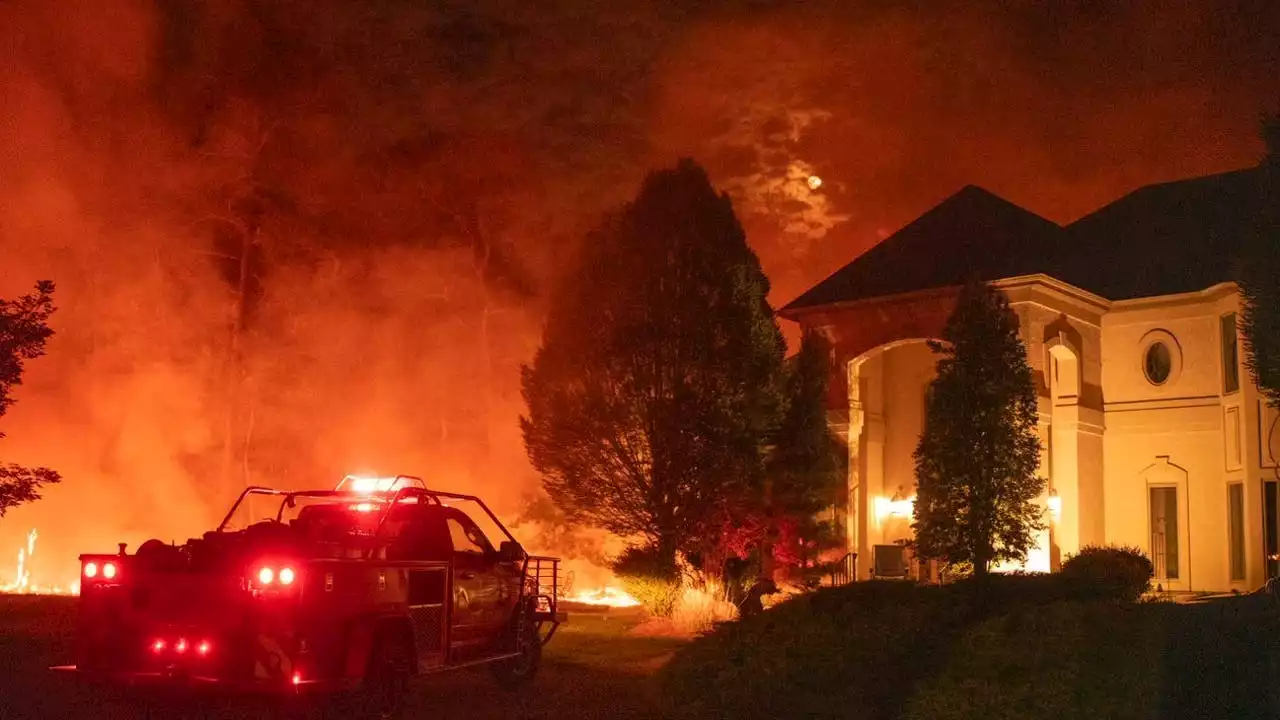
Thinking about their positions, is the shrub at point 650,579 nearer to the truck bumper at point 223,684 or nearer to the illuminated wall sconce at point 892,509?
the truck bumper at point 223,684

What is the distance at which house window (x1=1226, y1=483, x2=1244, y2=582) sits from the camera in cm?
2416

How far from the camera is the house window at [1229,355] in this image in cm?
2405

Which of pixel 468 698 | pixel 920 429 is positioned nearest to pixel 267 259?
pixel 920 429

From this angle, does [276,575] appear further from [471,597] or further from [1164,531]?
[1164,531]

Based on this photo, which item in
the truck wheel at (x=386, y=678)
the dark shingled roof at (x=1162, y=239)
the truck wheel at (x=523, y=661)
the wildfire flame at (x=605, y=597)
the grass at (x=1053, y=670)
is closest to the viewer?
the grass at (x=1053, y=670)

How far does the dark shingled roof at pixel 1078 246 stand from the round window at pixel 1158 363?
1.25m

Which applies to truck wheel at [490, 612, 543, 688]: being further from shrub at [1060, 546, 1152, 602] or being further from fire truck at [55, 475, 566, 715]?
shrub at [1060, 546, 1152, 602]

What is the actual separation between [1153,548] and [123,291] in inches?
1005

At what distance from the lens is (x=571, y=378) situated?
17703 mm

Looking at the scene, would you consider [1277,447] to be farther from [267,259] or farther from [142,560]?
[267,259]

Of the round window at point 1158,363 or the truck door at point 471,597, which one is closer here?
the truck door at point 471,597

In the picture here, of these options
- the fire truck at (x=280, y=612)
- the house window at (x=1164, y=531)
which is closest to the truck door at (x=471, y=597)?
the fire truck at (x=280, y=612)

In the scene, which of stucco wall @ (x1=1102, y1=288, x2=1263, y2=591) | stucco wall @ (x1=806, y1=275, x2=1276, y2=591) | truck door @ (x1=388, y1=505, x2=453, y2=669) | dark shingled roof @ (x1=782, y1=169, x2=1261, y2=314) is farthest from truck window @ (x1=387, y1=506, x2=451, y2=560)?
stucco wall @ (x1=1102, y1=288, x2=1263, y2=591)

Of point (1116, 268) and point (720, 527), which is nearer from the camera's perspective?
point (720, 527)
